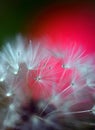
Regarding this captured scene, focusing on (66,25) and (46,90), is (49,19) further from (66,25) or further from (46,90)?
(46,90)

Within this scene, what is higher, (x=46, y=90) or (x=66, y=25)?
(x=66, y=25)

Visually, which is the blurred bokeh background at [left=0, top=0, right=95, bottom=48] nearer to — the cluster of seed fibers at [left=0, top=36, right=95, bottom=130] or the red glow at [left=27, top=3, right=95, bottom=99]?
the red glow at [left=27, top=3, right=95, bottom=99]

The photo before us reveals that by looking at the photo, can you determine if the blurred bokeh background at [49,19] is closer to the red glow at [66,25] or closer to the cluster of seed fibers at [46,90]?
the red glow at [66,25]

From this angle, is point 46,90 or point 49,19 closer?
point 46,90

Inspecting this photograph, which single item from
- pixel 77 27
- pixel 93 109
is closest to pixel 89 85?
pixel 93 109

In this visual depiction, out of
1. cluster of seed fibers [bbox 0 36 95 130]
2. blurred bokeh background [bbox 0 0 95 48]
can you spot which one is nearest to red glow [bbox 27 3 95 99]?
blurred bokeh background [bbox 0 0 95 48]

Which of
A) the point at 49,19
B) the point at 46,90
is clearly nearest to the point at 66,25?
the point at 49,19
